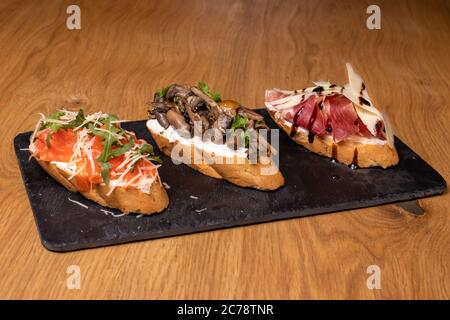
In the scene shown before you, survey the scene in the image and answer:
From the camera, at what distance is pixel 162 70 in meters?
3.15

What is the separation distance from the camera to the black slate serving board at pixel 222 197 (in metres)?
1.91

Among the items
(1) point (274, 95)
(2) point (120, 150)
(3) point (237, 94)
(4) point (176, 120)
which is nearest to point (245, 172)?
(4) point (176, 120)

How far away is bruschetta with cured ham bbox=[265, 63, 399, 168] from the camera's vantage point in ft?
7.45

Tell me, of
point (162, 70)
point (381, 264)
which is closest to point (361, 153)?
point (381, 264)

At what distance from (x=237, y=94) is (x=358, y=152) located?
80 cm

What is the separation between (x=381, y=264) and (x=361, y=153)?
0.51 metres

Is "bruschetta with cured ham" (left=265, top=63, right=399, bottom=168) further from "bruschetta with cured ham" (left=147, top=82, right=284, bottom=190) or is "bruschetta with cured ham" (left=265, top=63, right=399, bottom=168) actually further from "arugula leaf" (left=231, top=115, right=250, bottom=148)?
"arugula leaf" (left=231, top=115, right=250, bottom=148)

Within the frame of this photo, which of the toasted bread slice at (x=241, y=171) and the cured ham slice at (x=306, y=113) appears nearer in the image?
the toasted bread slice at (x=241, y=171)

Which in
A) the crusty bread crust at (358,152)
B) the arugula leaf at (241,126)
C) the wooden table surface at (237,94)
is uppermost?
the arugula leaf at (241,126)

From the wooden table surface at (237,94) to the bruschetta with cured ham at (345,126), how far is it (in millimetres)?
221

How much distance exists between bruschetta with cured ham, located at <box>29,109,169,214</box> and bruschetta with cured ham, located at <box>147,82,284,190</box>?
0.58ft

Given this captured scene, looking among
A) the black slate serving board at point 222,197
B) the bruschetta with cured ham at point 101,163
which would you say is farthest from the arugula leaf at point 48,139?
the black slate serving board at point 222,197

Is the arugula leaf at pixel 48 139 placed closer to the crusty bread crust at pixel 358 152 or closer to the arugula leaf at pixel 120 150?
the arugula leaf at pixel 120 150

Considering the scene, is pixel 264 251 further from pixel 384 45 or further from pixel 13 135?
pixel 384 45
